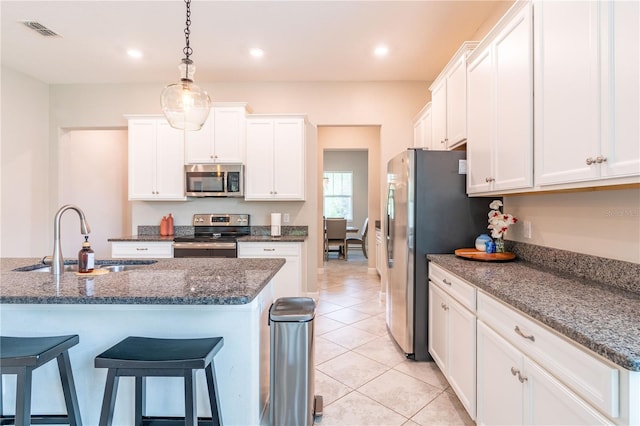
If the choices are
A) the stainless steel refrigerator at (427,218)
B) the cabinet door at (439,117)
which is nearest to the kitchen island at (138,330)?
the stainless steel refrigerator at (427,218)

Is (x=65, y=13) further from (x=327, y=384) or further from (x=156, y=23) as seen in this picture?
(x=327, y=384)

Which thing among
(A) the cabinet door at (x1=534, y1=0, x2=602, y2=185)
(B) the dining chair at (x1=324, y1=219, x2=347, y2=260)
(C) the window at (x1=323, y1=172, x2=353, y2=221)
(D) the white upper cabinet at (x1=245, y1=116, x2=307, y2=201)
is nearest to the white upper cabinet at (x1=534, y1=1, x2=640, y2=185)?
(A) the cabinet door at (x1=534, y1=0, x2=602, y2=185)

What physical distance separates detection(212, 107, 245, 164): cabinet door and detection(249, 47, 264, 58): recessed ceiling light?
2.12 ft

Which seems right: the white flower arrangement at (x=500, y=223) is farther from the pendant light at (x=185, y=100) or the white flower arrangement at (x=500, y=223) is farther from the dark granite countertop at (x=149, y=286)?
the pendant light at (x=185, y=100)

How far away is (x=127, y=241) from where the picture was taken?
12.3 ft

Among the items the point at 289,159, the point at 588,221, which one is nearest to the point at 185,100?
the point at 289,159

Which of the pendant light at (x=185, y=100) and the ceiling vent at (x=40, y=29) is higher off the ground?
the ceiling vent at (x=40, y=29)

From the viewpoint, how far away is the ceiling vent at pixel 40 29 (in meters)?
3.00

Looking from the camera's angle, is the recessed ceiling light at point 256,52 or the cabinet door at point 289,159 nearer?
the recessed ceiling light at point 256,52

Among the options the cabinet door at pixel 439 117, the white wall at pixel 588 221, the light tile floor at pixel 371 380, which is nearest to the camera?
the white wall at pixel 588 221

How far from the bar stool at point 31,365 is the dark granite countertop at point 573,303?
6.12 ft

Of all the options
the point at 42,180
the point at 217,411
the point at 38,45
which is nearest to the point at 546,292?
the point at 217,411

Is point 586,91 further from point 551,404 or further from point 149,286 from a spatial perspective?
point 149,286

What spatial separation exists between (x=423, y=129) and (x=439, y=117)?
0.64 m
